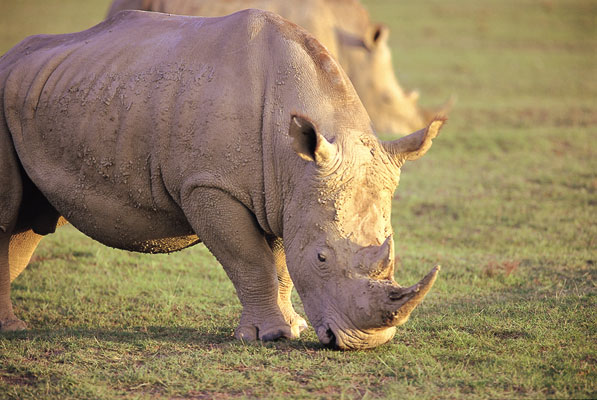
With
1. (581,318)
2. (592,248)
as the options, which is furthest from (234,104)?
(592,248)

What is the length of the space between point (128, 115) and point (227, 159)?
796 mm

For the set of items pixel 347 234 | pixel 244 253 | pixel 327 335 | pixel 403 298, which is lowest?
pixel 327 335

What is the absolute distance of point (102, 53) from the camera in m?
5.62

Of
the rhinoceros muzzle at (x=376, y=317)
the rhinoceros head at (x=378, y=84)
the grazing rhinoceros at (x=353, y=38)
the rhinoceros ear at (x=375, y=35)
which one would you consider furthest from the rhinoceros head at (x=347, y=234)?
the rhinoceros ear at (x=375, y=35)

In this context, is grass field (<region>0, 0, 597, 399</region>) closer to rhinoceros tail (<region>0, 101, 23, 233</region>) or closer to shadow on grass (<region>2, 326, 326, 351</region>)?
shadow on grass (<region>2, 326, 326, 351</region>)

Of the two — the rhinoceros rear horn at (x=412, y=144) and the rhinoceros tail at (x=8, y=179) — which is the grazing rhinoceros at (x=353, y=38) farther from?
the rhinoceros rear horn at (x=412, y=144)

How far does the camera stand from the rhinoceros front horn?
431 cm

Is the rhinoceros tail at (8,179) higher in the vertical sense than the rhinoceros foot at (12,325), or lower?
higher

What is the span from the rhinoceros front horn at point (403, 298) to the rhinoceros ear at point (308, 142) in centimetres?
79

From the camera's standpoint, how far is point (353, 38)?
41.5ft

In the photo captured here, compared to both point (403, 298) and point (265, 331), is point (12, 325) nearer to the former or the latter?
point (265, 331)

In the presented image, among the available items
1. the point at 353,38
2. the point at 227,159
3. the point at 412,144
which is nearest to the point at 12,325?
the point at 227,159

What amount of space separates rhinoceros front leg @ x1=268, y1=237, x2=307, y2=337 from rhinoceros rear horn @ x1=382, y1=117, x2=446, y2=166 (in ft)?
3.30

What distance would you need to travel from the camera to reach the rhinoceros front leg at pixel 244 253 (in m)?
4.98
